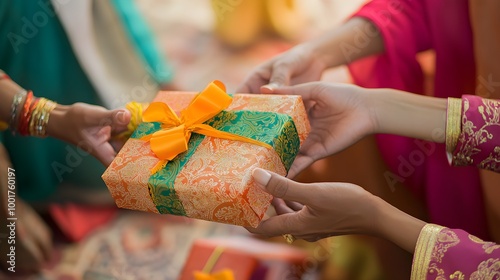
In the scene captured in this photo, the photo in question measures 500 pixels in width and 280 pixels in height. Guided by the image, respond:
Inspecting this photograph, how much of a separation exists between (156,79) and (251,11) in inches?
10.0

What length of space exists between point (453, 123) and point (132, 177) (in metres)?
0.36

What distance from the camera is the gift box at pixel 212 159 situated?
48 cm

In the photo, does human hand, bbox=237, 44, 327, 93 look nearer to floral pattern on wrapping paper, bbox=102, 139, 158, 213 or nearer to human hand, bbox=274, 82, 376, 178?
human hand, bbox=274, 82, 376, 178

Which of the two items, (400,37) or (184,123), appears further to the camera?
(400,37)

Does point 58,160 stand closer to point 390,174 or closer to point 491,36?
point 390,174

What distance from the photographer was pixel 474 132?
0.55 meters

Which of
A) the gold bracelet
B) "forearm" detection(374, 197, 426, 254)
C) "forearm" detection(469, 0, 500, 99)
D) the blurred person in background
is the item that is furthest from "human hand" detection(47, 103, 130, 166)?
"forearm" detection(469, 0, 500, 99)

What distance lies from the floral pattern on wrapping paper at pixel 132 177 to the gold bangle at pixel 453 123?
33 cm

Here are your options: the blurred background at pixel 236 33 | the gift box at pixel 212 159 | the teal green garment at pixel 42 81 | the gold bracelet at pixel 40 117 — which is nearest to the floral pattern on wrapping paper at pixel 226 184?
the gift box at pixel 212 159

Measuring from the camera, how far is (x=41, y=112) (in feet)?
2.04

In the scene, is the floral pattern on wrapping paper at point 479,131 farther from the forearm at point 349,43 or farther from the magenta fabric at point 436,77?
the forearm at point 349,43

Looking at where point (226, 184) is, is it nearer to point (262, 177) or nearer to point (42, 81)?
point (262, 177)

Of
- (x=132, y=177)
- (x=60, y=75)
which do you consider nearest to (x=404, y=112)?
(x=132, y=177)

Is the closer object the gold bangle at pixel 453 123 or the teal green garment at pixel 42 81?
the gold bangle at pixel 453 123
